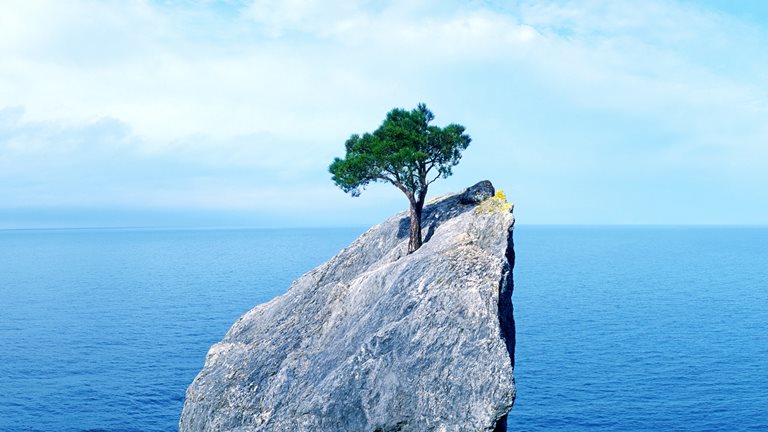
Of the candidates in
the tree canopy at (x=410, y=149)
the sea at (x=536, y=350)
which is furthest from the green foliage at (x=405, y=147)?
the sea at (x=536, y=350)

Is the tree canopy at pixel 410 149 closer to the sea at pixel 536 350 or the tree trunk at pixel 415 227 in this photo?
the tree trunk at pixel 415 227

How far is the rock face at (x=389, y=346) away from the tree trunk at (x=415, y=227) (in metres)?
1.32

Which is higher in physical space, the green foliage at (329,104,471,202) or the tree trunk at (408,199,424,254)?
the green foliage at (329,104,471,202)

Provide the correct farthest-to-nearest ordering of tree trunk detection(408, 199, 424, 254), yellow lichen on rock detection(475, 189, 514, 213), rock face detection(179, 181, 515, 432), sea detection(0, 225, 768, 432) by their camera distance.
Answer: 1. sea detection(0, 225, 768, 432)
2. tree trunk detection(408, 199, 424, 254)
3. yellow lichen on rock detection(475, 189, 514, 213)
4. rock face detection(179, 181, 515, 432)

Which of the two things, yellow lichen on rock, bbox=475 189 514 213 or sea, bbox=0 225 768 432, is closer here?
yellow lichen on rock, bbox=475 189 514 213

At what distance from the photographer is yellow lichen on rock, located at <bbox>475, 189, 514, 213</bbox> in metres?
38.1

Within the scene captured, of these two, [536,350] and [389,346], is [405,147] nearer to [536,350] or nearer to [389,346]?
[389,346]

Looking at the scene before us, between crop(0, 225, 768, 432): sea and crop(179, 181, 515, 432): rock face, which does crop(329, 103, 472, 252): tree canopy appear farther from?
crop(0, 225, 768, 432): sea

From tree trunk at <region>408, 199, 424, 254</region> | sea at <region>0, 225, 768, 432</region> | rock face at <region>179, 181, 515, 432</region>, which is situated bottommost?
sea at <region>0, 225, 768, 432</region>

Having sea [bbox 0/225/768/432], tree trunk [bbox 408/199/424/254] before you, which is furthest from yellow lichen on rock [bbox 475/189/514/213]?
sea [bbox 0/225/768/432]

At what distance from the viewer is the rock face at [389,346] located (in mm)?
30422

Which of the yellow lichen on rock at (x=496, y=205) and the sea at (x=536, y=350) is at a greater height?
the yellow lichen on rock at (x=496, y=205)

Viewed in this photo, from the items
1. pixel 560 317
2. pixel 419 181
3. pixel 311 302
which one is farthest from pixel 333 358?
pixel 560 317

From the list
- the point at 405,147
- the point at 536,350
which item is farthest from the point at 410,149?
the point at 536,350
